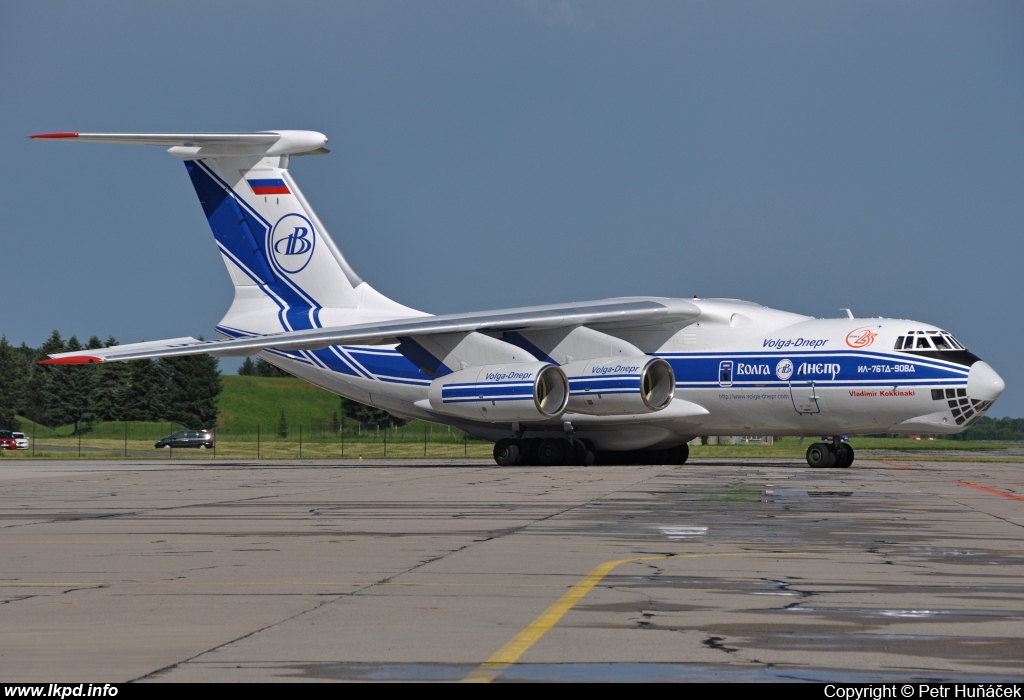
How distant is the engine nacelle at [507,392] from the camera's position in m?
27.2

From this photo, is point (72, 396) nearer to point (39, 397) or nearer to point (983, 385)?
point (39, 397)

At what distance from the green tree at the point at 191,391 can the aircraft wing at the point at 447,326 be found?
55.1 m

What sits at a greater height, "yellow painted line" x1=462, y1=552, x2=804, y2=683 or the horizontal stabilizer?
the horizontal stabilizer

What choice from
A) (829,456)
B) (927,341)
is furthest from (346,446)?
(927,341)

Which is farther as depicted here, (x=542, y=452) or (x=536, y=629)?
(x=542, y=452)

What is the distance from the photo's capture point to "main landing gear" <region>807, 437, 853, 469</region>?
27391 mm

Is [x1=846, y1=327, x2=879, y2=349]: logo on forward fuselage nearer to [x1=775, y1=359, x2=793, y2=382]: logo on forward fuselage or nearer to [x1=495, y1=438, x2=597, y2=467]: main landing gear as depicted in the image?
[x1=775, y1=359, x2=793, y2=382]: logo on forward fuselage

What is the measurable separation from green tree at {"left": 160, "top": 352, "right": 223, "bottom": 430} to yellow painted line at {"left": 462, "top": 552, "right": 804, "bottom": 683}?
251 feet

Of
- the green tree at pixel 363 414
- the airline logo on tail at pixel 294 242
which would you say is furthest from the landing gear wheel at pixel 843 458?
the green tree at pixel 363 414

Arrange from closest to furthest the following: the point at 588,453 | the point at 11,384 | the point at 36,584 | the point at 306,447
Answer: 1. the point at 36,584
2. the point at 588,453
3. the point at 306,447
4. the point at 11,384

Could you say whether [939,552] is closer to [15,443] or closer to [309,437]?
[309,437]

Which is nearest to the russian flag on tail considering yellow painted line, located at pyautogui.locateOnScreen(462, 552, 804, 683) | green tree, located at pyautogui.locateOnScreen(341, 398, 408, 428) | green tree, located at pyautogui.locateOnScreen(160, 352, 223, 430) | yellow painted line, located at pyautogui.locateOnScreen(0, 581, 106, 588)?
yellow painted line, located at pyautogui.locateOnScreen(462, 552, 804, 683)

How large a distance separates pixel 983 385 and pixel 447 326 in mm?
11329

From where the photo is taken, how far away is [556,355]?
2911 cm
